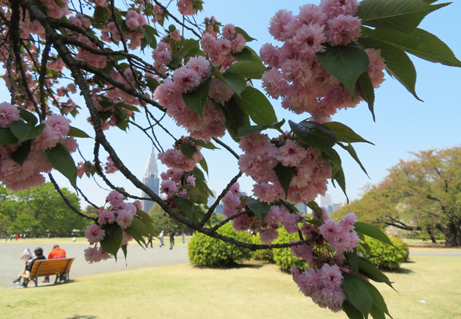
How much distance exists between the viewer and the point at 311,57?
1.89 feet

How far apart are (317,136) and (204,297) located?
482 cm

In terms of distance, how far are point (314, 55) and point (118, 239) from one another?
1.11 m

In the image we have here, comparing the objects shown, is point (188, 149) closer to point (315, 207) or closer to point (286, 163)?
point (315, 207)

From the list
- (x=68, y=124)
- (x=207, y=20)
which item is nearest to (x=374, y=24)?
(x=68, y=124)

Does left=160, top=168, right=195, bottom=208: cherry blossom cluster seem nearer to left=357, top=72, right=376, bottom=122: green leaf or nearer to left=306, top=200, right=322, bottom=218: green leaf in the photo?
left=306, top=200, right=322, bottom=218: green leaf

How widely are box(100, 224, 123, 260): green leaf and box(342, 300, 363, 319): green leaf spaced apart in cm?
97

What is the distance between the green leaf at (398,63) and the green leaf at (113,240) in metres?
1.20

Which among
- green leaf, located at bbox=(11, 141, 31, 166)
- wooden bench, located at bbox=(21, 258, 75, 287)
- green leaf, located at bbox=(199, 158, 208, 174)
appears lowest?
wooden bench, located at bbox=(21, 258, 75, 287)

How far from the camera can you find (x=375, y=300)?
0.89 metres

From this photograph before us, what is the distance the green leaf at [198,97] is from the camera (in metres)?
0.56

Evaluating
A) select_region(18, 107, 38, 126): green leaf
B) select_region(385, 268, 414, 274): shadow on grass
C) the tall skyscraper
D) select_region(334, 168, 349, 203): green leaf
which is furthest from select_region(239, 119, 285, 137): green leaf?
the tall skyscraper

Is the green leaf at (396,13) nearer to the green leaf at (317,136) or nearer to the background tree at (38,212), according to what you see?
the green leaf at (317,136)

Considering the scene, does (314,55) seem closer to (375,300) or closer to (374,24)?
(374,24)

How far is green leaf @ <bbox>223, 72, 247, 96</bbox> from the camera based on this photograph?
538 mm
